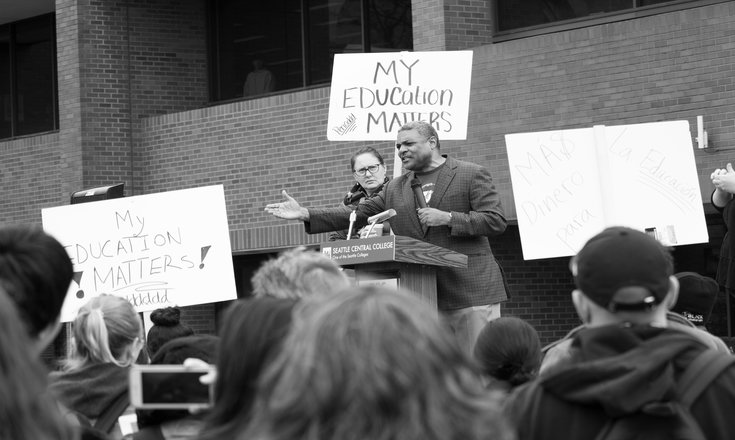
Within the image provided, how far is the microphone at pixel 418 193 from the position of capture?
6875 mm

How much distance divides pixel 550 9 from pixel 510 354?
9700mm

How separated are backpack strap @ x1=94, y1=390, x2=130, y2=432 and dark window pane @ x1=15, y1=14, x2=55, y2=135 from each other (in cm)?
1576

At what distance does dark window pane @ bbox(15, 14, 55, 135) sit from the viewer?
768 inches

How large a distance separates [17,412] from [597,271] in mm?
1396

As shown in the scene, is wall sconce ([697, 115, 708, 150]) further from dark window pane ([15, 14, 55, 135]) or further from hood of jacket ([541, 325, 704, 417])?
dark window pane ([15, 14, 55, 135])

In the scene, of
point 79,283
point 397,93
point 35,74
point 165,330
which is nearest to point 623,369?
point 165,330

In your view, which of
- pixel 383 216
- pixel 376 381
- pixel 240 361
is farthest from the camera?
pixel 383 216

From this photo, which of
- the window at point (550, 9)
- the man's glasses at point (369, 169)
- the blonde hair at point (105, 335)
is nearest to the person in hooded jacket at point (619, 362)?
the blonde hair at point (105, 335)

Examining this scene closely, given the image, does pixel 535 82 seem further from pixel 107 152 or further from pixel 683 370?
pixel 683 370

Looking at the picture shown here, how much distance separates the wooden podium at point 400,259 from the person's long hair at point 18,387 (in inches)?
165

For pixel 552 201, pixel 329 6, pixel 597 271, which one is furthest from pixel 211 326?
pixel 597 271

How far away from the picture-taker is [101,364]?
14.4 ft

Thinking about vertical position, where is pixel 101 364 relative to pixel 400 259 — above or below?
below

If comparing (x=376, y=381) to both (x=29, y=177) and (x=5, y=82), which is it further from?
(x=5, y=82)
